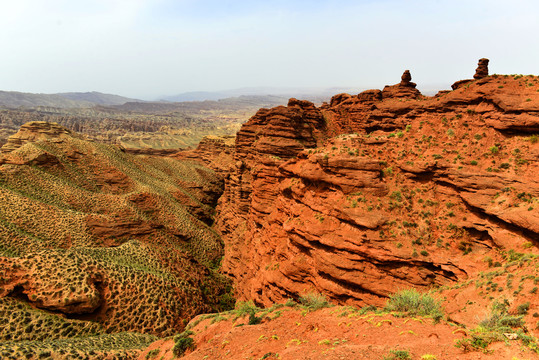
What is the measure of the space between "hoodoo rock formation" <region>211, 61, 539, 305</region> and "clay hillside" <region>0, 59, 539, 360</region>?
3.9 inches

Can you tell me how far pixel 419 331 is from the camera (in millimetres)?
9484

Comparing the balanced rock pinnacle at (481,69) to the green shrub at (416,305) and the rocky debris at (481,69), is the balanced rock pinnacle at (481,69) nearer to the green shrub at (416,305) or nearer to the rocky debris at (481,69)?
the rocky debris at (481,69)

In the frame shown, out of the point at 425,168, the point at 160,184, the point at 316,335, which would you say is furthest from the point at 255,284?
the point at 160,184

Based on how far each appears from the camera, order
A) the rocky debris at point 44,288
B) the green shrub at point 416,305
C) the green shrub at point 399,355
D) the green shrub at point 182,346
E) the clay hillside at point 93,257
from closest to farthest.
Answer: the green shrub at point 399,355, the green shrub at point 416,305, the green shrub at point 182,346, the clay hillside at point 93,257, the rocky debris at point 44,288

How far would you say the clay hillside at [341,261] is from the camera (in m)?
10.7

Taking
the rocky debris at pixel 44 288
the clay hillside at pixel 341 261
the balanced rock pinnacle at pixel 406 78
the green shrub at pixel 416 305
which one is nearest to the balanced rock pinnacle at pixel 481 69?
the clay hillside at pixel 341 261

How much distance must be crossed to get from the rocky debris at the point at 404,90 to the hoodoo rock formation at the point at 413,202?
18.7m

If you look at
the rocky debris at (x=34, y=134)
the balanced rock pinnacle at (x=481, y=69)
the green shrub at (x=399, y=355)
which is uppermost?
the balanced rock pinnacle at (x=481, y=69)

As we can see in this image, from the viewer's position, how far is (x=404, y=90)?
41719 mm

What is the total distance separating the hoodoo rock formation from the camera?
49.5 feet

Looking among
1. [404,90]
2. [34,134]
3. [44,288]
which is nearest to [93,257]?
[44,288]

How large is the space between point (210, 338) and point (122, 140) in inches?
4893

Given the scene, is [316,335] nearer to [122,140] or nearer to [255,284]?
[255,284]

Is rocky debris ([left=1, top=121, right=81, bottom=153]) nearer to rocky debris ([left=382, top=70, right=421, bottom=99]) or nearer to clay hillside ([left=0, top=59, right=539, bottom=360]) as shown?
clay hillside ([left=0, top=59, right=539, bottom=360])
